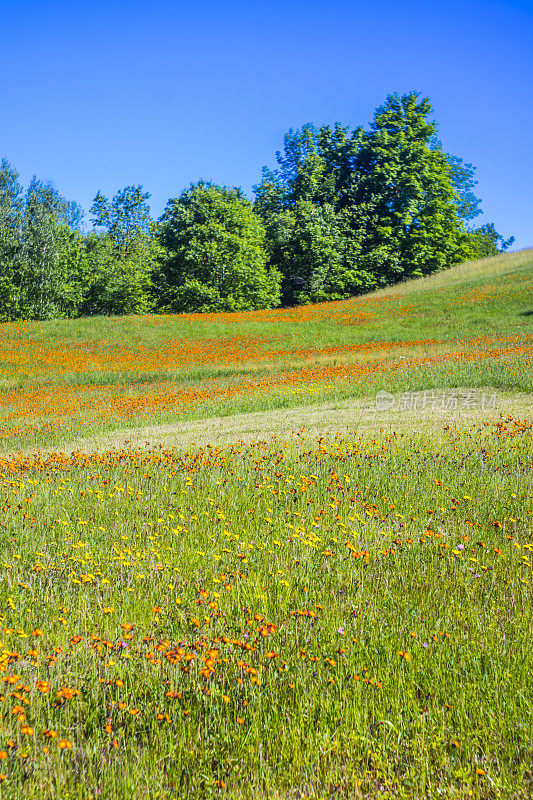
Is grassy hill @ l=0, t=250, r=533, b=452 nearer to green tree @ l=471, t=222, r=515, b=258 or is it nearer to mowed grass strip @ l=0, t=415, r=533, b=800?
mowed grass strip @ l=0, t=415, r=533, b=800

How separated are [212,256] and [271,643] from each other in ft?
161

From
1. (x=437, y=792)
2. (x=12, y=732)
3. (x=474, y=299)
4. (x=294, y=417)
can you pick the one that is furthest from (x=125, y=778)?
(x=474, y=299)

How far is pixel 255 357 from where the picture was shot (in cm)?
2661

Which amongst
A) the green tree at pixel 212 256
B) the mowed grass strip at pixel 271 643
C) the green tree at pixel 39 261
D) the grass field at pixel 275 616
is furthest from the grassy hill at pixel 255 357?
the green tree at pixel 39 261

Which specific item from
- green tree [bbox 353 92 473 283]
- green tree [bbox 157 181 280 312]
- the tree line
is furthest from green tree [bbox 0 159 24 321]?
green tree [bbox 353 92 473 283]

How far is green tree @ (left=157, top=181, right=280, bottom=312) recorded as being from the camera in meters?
50.8

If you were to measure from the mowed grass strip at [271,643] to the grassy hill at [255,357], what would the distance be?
309 inches

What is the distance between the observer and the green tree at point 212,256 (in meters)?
50.8

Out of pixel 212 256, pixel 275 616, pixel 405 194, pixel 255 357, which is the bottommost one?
pixel 275 616

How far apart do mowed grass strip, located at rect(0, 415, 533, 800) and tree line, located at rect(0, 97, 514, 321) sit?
46146 millimetres

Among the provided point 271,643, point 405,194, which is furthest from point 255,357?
Answer: point 405,194

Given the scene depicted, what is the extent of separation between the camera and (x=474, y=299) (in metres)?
37.0

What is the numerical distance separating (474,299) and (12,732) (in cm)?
3824

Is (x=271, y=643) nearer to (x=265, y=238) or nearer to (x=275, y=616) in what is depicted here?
(x=275, y=616)
